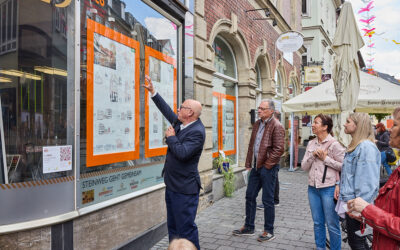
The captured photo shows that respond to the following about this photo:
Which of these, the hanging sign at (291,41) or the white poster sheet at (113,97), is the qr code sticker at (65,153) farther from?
the hanging sign at (291,41)

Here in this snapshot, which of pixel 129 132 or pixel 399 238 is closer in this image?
pixel 399 238

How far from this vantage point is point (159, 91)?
5.02 metres

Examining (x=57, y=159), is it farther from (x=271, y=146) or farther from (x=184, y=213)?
(x=271, y=146)

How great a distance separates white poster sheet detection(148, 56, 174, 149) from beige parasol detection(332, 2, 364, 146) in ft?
9.56

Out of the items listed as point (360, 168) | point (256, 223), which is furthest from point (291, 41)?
point (360, 168)

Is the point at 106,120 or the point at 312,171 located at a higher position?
the point at 106,120

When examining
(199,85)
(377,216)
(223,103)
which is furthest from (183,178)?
(223,103)

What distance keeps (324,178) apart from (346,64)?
8.81 feet

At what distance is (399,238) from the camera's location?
156cm

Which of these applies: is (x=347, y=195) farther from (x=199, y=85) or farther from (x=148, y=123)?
(x=199, y=85)

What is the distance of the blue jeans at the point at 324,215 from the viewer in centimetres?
359

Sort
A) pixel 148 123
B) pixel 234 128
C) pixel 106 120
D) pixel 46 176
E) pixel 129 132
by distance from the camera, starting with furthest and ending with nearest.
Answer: pixel 234 128, pixel 148 123, pixel 129 132, pixel 106 120, pixel 46 176

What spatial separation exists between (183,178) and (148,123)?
1.65 meters

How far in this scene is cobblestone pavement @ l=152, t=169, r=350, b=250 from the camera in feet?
14.5
